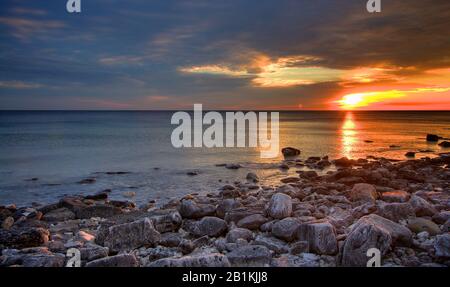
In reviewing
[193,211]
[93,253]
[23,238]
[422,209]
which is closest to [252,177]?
[193,211]

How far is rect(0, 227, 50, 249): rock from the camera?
6.64 m

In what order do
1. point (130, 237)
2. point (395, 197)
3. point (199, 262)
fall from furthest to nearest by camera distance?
1. point (395, 197)
2. point (130, 237)
3. point (199, 262)

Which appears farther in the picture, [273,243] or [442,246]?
[273,243]

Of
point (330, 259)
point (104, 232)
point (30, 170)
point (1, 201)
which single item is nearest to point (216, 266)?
point (330, 259)

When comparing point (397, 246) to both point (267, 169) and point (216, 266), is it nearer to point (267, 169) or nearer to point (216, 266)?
point (216, 266)

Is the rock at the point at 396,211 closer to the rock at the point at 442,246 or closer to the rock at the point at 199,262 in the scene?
the rock at the point at 442,246

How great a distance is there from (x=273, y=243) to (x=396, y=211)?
281 centimetres

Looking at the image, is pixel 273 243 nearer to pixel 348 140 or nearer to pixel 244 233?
pixel 244 233

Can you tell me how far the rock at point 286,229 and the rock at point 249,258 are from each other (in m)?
1.03

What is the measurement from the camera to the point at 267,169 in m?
18.5

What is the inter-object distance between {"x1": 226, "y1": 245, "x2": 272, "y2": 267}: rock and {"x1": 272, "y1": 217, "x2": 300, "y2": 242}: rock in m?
1.03

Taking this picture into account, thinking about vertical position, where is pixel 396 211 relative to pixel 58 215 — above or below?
above

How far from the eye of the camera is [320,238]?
5578 mm

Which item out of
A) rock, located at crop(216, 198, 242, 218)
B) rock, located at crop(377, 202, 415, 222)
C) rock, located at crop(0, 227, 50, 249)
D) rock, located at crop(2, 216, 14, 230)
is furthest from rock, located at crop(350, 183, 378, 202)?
rock, located at crop(2, 216, 14, 230)
